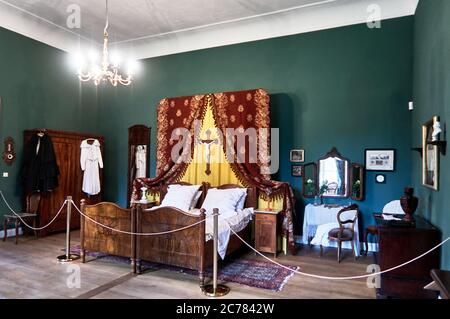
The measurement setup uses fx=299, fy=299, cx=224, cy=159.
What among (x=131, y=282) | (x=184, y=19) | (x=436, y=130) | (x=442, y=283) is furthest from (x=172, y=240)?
(x=184, y=19)

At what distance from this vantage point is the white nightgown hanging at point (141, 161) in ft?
23.8

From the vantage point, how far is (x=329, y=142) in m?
5.57

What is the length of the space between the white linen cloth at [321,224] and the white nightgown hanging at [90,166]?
4.65 metres

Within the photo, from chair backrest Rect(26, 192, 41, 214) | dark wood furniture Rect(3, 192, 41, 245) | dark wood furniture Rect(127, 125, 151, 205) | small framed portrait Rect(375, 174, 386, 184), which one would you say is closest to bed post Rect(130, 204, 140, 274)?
dark wood furniture Rect(3, 192, 41, 245)

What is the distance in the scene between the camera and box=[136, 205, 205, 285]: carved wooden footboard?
3.65 meters

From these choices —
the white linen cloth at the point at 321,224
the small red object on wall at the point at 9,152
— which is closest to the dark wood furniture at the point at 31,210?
the small red object on wall at the point at 9,152

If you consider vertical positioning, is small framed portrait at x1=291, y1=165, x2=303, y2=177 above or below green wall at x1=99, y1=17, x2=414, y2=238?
below

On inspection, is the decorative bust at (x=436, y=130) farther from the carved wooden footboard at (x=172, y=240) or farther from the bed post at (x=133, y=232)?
the bed post at (x=133, y=232)

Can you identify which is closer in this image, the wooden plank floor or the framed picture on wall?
the framed picture on wall

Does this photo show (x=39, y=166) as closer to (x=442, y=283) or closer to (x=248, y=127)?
(x=248, y=127)

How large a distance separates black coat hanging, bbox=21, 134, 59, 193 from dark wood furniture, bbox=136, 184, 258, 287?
296 centimetres

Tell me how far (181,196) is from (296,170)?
225 centimetres

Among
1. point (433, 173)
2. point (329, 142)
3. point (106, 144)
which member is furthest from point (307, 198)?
point (106, 144)

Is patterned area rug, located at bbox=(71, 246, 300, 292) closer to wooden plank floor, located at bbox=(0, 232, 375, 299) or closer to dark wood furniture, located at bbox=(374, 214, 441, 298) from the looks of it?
wooden plank floor, located at bbox=(0, 232, 375, 299)
